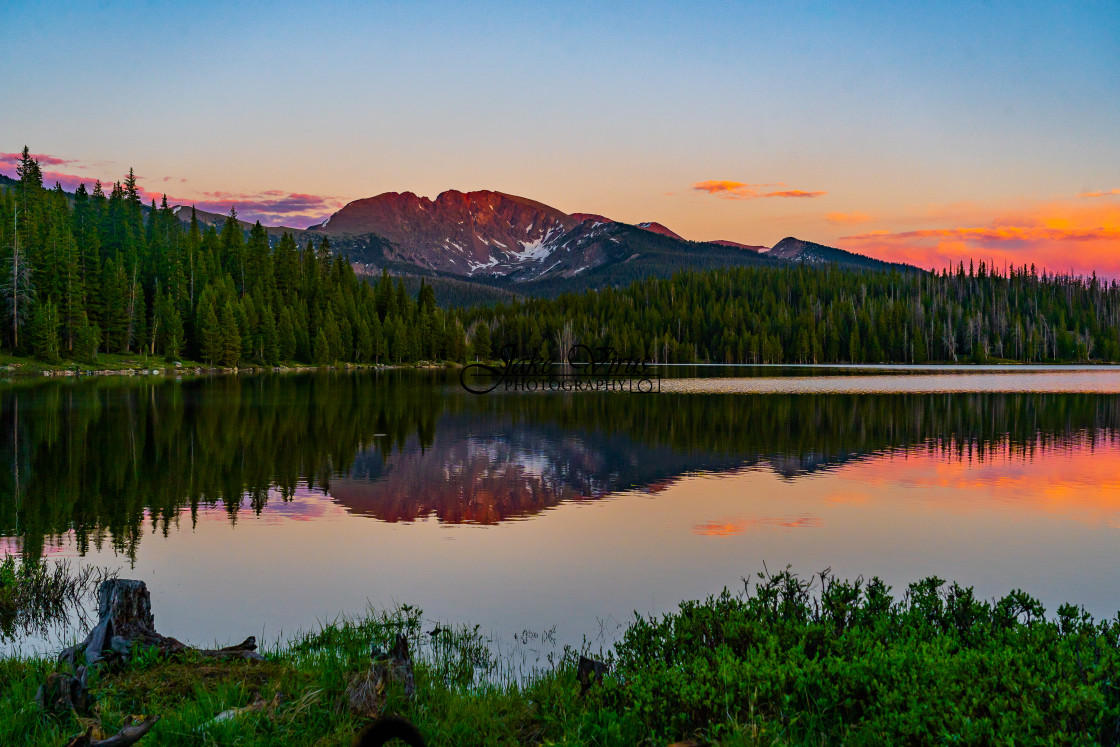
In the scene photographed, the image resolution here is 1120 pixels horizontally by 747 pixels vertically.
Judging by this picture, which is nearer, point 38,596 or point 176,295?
point 38,596

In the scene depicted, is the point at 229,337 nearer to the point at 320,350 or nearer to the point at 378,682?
the point at 320,350

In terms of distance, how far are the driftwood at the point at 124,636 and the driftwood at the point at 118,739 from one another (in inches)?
105

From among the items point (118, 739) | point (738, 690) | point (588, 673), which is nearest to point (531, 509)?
point (588, 673)

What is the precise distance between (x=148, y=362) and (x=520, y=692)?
4522 inches

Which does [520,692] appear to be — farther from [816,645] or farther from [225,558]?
[225,558]

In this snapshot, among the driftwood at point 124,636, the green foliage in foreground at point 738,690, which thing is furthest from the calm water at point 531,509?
the green foliage in foreground at point 738,690

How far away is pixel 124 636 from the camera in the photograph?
9.57m

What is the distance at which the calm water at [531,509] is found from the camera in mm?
14641

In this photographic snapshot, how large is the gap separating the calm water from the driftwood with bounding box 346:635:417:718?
3.35 m

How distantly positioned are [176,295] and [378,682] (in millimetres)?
130548

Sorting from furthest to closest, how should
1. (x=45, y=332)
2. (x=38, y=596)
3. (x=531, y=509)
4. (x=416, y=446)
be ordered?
1. (x=45, y=332)
2. (x=416, y=446)
3. (x=531, y=509)
4. (x=38, y=596)

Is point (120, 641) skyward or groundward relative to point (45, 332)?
groundward

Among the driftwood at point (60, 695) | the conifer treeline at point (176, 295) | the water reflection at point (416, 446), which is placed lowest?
the water reflection at point (416, 446)

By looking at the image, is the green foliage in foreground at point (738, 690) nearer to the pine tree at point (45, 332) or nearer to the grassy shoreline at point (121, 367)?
the grassy shoreline at point (121, 367)
